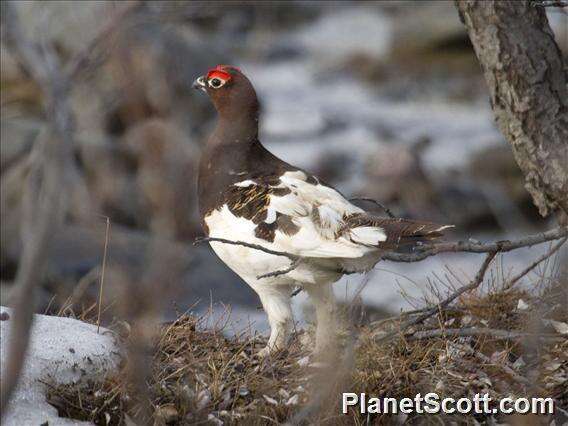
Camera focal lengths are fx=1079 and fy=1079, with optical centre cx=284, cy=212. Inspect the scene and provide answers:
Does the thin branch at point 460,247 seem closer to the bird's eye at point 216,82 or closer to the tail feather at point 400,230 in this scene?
the tail feather at point 400,230

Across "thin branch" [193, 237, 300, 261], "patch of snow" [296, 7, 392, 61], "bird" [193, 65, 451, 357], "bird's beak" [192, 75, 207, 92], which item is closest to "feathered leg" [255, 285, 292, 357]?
"bird" [193, 65, 451, 357]

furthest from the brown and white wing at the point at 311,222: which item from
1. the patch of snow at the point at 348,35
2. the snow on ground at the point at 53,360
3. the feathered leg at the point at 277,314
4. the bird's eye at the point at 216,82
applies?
the patch of snow at the point at 348,35

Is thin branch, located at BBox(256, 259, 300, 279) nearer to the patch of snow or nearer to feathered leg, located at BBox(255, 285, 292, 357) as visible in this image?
feathered leg, located at BBox(255, 285, 292, 357)

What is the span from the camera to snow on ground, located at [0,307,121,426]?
3201 mm

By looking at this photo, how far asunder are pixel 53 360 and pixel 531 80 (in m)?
2.01

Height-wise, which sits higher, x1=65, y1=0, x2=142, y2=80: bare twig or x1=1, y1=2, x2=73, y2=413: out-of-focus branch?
x1=65, y1=0, x2=142, y2=80: bare twig

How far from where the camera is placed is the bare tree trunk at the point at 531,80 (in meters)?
4.02

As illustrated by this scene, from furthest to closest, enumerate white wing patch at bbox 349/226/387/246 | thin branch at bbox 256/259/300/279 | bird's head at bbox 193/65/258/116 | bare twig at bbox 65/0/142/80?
bird's head at bbox 193/65/258/116
white wing patch at bbox 349/226/387/246
thin branch at bbox 256/259/300/279
bare twig at bbox 65/0/142/80

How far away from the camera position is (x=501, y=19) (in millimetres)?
4020

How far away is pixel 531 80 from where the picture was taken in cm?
402

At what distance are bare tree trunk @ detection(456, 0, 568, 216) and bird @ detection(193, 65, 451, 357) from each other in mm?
668

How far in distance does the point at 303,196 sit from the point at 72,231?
4997mm

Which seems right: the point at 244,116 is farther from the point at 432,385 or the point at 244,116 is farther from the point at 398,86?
the point at 398,86

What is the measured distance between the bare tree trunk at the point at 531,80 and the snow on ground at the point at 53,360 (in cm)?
171
